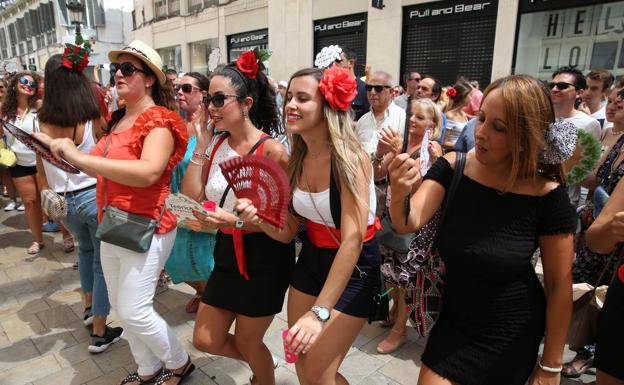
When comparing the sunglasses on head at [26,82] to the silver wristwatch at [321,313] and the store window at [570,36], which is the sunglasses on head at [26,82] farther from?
the store window at [570,36]

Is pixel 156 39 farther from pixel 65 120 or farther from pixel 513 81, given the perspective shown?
pixel 513 81

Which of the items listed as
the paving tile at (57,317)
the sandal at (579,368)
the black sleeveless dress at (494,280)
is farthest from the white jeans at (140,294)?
the sandal at (579,368)

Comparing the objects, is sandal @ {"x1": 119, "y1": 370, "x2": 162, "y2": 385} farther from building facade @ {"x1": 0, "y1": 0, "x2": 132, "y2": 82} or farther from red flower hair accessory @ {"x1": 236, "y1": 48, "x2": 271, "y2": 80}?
building facade @ {"x1": 0, "y1": 0, "x2": 132, "y2": 82}

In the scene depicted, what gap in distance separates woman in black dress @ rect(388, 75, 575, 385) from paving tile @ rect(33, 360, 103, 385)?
2466 mm

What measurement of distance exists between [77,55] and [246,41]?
16.7 m

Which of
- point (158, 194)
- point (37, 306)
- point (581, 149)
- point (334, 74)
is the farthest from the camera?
point (37, 306)

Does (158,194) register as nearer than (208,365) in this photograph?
Yes

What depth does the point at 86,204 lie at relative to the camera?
322 centimetres

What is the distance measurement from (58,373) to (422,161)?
3.05 m

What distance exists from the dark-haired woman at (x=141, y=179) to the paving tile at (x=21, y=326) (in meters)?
1.61

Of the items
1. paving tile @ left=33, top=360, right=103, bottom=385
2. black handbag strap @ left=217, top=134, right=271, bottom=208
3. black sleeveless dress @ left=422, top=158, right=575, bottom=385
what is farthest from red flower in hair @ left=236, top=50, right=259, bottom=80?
paving tile @ left=33, top=360, right=103, bottom=385

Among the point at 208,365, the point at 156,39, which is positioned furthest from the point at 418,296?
the point at 156,39

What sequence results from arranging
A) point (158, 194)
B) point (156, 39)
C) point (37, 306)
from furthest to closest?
point (156, 39) < point (37, 306) < point (158, 194)

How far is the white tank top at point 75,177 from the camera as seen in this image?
126 inches
